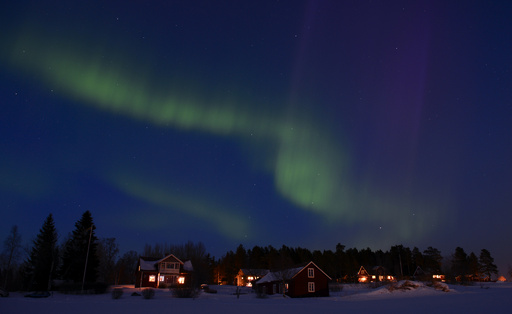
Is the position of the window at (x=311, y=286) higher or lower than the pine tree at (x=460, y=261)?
lower

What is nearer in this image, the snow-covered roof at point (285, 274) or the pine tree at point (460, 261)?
the snow-covered roof at point (285, 274)

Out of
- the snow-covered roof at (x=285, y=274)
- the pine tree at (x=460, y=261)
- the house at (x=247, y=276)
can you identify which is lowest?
the house at (x=247, y=276)

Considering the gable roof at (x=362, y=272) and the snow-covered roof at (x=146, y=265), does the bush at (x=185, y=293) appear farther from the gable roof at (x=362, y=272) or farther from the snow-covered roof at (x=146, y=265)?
the gable roof at (x=362, y=272)

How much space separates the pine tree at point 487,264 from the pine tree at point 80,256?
119 metres

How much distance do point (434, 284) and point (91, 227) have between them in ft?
178

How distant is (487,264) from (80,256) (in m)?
122

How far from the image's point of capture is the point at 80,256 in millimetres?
56375

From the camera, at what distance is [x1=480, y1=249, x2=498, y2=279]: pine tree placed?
112625 mm

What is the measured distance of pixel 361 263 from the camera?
5089 inches

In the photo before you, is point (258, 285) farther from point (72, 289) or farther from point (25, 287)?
point (25, 287)

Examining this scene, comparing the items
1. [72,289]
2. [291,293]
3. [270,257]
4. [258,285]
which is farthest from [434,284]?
[270,257]

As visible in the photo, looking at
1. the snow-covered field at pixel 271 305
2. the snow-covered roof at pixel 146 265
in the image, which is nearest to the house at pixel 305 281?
the snow-covered field at pixel 271 305

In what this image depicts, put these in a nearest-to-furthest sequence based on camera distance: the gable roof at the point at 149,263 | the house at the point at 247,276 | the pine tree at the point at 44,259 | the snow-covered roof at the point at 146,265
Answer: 1. the pine tree at the point at 44,259
2. the snow-covered roof at the point at 146,265
3. the gable roof at the point at 149,263
4. the house at the point at 247,276

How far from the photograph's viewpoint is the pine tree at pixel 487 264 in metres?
113
